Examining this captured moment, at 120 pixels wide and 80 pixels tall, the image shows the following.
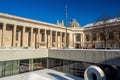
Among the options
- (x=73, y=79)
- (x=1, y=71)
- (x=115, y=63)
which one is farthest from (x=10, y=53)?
(x=115, y=63)

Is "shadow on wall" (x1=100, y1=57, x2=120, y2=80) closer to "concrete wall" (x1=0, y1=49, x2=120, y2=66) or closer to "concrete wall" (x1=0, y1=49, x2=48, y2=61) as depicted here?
"concrete wall" (x1=0, y1=49, x2=120, y2=66)

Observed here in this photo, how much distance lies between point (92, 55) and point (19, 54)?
500 inches

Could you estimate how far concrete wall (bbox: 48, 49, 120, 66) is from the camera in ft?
49.0

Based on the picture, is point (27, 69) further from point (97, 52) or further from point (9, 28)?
point (9, 28)

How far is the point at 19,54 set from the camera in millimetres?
22078

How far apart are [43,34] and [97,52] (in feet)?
127

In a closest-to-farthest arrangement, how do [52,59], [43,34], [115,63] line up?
[115,63]
[52,59]
[43,34]

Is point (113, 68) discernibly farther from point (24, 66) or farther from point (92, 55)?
point (24, 66)

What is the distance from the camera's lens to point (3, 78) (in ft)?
65.1

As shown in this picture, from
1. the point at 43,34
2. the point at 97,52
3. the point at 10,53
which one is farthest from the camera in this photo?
the point at 43,34

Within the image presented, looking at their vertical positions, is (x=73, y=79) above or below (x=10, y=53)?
below

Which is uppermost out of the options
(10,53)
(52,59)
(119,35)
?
(119,35)

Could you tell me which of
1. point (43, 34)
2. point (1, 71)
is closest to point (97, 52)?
point (1, 71)

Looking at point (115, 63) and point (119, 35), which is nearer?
point (115, 63)
